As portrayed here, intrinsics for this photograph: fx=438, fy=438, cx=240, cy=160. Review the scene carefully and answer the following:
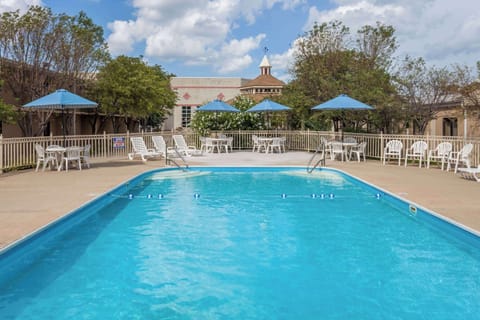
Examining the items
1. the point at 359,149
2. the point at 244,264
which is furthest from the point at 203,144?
the point at 244,264

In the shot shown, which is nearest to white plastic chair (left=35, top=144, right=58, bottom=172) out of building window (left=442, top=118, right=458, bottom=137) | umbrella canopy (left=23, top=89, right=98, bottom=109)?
umbrella canopy (left=23, top=89, right=98, bottom=109)

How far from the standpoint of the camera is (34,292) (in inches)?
189

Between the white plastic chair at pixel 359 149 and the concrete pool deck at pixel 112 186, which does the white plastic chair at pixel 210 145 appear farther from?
the white plastic chair at pixel 359 149

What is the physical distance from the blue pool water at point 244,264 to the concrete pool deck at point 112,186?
332 mm

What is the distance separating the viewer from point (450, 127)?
21.8 m

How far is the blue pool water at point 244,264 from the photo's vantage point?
14.7 feet

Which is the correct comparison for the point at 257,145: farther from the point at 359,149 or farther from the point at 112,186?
the point at 112,186

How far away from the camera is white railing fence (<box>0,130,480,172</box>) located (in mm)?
13012

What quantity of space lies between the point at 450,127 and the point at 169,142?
13.9 metres

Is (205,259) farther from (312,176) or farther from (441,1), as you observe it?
(441,1)

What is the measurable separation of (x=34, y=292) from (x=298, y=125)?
21.8 meters

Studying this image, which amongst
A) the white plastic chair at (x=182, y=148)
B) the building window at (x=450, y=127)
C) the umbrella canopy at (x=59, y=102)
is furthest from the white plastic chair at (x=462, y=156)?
the umbrella canopy at (x=59, y=102)

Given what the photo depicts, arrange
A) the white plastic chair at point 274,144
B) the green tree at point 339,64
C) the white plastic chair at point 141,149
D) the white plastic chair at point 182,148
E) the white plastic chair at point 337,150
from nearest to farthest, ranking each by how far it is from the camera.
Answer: the white plastic chair at point 141,149
the white plastic chair at point 337,150
the white plastic chair at point 182,148
the green tree at point 339,64
the white plastic chair at point 274,144

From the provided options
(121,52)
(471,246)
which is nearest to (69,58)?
(121,52)
